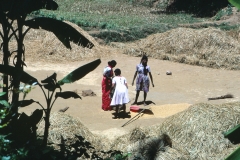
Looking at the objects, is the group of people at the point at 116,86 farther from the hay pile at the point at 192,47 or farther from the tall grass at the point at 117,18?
the tall grass at the point at 117,18

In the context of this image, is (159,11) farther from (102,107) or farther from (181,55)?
(102,107)

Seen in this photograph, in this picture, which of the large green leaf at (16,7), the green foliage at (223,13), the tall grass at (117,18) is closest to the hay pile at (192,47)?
the tall grass at (117,18)

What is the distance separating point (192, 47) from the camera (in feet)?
59.2

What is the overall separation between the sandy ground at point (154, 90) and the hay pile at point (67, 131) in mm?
1013

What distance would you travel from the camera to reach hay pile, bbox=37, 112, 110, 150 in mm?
7922

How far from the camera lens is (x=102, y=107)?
11383 millimetres

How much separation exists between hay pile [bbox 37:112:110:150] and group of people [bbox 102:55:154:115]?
81.9 inches

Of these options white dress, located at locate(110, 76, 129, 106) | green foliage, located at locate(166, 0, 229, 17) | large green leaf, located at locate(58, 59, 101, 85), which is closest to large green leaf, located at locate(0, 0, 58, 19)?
large green leaf, located at locate(58, 59, 101, 85)

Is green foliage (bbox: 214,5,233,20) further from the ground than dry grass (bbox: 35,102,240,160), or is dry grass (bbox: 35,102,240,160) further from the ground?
green foliage (bbox: 214,5,233,20)

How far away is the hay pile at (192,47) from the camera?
16.9 m

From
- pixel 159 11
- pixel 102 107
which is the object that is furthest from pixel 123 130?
pixel 159 11

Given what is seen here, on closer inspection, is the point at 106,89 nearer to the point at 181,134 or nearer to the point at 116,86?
the point at 116,86

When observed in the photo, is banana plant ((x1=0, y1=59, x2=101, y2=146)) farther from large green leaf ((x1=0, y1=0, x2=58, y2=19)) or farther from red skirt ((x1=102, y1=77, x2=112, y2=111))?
red skirt ((x1=102, y1=77, x2=112, y2=111))

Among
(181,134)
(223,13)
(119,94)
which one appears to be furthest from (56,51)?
(223,13)
